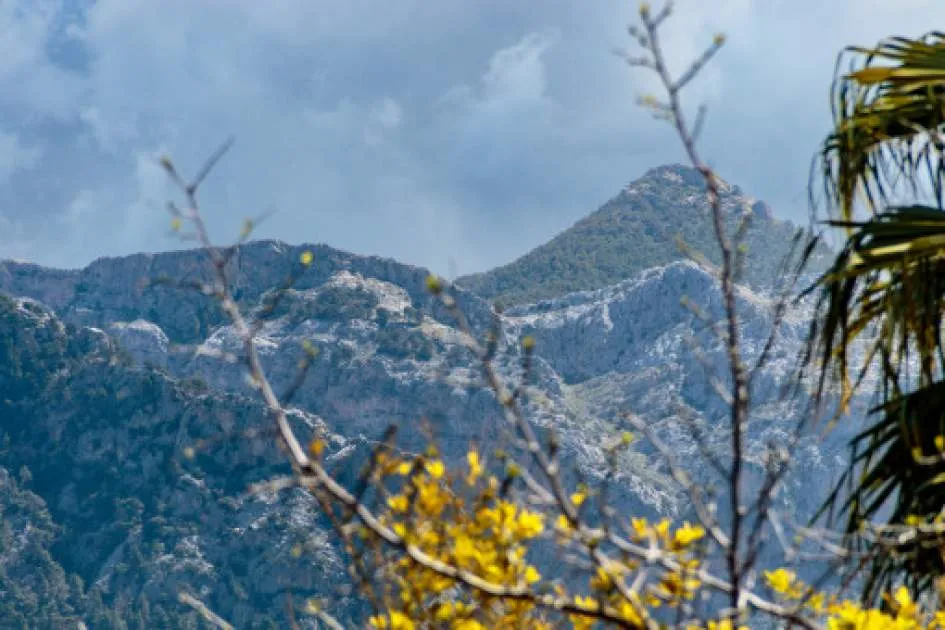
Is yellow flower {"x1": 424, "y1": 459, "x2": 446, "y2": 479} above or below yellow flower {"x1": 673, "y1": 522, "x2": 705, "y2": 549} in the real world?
above

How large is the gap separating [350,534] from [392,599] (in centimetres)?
63

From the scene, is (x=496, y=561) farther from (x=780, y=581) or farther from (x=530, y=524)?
(x=780, y=581)

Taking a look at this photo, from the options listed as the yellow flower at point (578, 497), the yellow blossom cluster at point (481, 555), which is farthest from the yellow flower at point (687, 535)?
the yellow flower at point (578, 497)

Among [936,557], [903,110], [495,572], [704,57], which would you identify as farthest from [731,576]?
[903,110]

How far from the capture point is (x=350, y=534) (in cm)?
396

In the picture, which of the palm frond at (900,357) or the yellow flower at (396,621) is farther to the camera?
the palm frond at (900,357)

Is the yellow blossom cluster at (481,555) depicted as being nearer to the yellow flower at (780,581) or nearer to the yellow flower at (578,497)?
the yellow flower at (578,497)

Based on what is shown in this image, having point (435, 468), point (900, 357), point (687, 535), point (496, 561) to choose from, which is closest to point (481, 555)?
point (496, 561)

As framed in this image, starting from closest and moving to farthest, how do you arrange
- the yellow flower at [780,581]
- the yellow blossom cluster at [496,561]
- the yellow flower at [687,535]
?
the yellow blossom cluster at [496,561] → the yellow flower at [687,535] → the yellow flower at [780,581]

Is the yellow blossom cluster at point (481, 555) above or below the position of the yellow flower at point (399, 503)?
below

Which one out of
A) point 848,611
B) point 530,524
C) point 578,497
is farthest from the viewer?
point 578,497

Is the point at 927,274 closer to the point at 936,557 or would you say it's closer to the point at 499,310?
the point at 936,557

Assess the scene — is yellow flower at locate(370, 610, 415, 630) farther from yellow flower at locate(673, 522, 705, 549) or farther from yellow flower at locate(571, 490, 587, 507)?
yellow flower at locate(673, 522, 705, 549)

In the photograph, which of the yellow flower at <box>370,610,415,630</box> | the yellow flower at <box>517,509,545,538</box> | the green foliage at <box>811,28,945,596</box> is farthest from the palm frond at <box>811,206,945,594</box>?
the yellow flower at <box>370,610,415,630</box>
